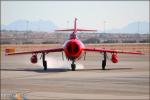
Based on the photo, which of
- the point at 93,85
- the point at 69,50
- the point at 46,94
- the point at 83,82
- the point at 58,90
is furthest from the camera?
the point at 69,50

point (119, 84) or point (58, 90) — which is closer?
point (58, 90)

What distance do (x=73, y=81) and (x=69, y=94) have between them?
5.96 meters

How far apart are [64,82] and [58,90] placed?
3880 millimetres

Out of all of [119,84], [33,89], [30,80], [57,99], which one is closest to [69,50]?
[30,80]

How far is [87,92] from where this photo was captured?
20.2 meters

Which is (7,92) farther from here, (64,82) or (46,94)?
(64,82)

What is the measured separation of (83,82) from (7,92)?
5617 mm

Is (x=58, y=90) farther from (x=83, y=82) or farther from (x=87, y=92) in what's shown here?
(x=83, y=82)

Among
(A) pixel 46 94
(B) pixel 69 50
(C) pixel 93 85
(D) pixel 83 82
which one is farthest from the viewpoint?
(B) pixel 69 50

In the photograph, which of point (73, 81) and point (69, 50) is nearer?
point (73, 81)

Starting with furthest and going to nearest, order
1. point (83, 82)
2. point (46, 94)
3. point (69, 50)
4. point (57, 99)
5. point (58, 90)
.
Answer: point (69, 50) → point (83, 82) → point (58, 90) → point (46, 94) → point (57, 99)

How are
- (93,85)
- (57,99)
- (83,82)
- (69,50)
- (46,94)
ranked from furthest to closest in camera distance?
(69,50), (83,82), (93,85), (46,94), (57,99)

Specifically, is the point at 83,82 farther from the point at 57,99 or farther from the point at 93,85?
the point at 57,99

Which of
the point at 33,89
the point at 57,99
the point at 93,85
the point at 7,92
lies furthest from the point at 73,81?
the point at 57,99
